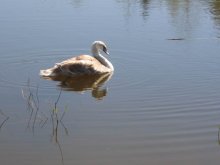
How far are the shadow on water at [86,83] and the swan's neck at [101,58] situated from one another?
0.31 meters

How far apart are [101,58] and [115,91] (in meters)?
2.53

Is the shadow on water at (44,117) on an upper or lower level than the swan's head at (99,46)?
upper

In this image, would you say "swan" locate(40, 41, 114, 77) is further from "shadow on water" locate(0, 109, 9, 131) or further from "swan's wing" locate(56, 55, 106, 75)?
"shadow on water" locate(0, 109, 9, 131)

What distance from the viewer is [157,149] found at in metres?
7.50

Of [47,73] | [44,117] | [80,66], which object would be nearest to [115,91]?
[80,66]

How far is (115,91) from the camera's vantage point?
10648 millimetres

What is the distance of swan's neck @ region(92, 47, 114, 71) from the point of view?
12472 mm

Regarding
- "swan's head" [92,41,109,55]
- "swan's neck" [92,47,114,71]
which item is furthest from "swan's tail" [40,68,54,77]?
"swan's head" [92,41,109,55]

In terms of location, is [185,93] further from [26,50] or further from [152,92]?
[26,50]

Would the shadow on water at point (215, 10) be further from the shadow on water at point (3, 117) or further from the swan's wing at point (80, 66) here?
the shadow on water at point (3, 117)

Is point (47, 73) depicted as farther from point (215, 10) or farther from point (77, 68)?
point (215, 10)

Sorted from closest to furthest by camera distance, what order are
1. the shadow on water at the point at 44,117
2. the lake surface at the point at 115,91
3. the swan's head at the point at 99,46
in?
the lake surface at the point at 115,91, the shadow on water at the point at 44,117, the swan's head at the point at 99,46

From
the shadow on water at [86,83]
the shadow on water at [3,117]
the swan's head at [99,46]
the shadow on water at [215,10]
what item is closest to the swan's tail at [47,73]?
the shadow on water at [86,83]

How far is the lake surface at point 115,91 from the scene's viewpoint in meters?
7.50
